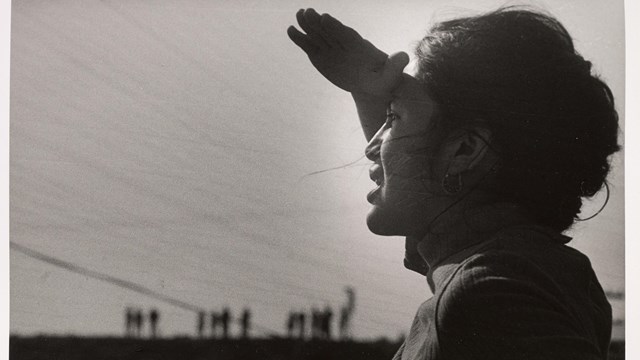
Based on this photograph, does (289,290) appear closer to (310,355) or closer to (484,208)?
(310,355)

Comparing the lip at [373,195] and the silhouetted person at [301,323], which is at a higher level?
the lip at [373,195]

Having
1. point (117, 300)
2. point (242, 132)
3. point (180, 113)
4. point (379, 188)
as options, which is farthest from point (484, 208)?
point (117, 300)

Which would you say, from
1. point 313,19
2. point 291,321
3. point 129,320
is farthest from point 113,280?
point 313,19

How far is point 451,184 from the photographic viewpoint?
1217 mm

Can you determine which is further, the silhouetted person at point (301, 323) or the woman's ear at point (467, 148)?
the silhouetted person at point (301, 323)

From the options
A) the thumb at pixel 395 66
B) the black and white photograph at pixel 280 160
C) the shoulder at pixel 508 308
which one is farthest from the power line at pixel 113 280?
the thumb at pixel 395 66

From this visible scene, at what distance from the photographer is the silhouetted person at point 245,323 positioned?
1.33 m

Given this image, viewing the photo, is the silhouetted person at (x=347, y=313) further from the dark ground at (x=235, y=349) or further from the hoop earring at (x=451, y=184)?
the hoop earring at (x=451, y=184)

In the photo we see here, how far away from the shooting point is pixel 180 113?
1.37m

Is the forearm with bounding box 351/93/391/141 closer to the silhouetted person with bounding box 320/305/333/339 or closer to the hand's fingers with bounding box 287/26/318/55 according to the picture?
the hand's fingers with bounding box 287/26/318/55

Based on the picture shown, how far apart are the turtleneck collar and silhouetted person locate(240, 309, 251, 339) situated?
333 millimetres

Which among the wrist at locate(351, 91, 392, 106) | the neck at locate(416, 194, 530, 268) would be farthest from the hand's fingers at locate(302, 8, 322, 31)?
the neck at locate(416, 194, 530, 268)

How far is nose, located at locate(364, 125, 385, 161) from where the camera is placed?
1295 millimetres

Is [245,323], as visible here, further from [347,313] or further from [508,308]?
[508,308]
